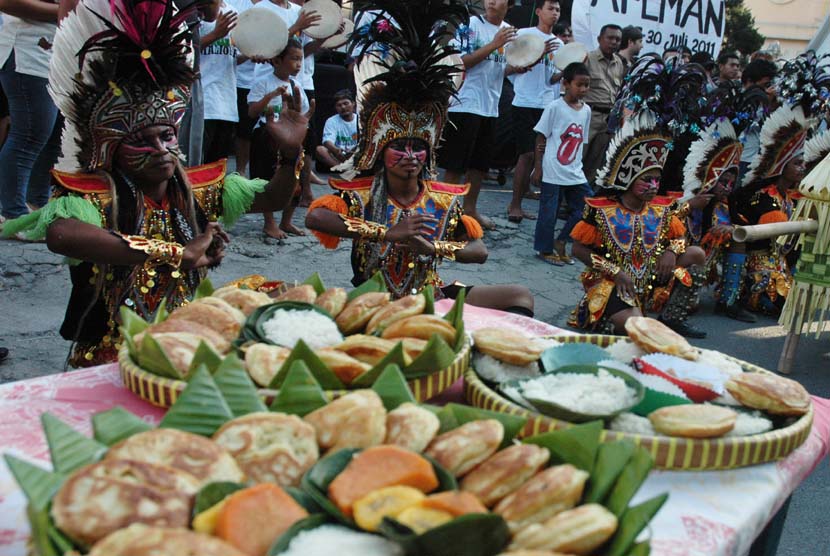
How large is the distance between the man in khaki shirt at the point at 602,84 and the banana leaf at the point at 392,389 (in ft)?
21.9

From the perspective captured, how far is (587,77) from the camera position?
632 centimetres

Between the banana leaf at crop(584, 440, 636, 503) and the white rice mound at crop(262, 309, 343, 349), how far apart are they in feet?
2.02

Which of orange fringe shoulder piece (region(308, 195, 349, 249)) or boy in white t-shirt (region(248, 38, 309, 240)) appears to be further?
boy in white t-shirt (region(248, 38, 309, 240))

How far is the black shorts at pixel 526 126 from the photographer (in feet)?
24.4

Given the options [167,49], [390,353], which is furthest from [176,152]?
[390,353]

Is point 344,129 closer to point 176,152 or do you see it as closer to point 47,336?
point 47,336

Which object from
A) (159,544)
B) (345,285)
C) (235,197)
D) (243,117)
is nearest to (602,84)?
(243,117)

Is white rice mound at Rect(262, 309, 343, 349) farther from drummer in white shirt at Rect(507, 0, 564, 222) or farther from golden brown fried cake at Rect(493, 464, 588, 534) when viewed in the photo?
drummer in white shirt at Rect(507, 0, 564, 222)

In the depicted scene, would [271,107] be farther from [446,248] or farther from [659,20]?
[659,20]

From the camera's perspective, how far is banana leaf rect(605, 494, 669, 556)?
2.77 ft

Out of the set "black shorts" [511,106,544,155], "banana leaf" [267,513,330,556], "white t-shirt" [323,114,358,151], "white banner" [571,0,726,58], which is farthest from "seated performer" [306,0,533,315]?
"white banner" [571,0,726,58]

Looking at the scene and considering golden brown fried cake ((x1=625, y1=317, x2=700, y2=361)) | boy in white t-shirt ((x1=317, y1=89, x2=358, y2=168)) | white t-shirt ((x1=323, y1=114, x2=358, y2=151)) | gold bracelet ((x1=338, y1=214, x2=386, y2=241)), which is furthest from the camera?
white t-shirt ((x1=323, y1=114, x2=358, y2=151))

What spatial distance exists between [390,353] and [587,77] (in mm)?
5588

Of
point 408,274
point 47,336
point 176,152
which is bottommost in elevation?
point 47,336
